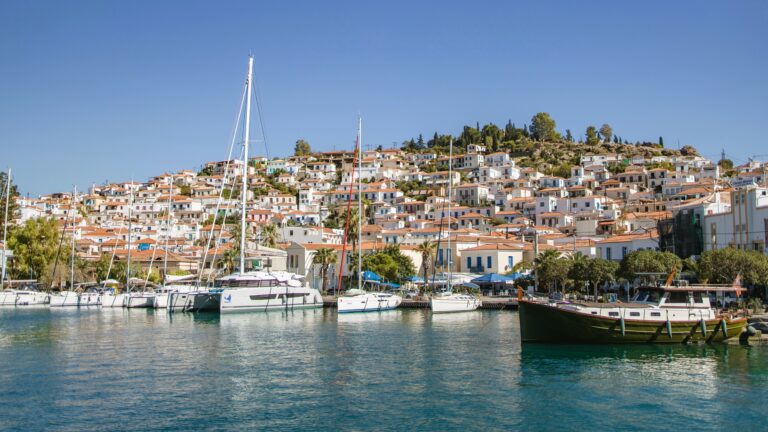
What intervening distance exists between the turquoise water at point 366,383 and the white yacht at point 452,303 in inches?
530

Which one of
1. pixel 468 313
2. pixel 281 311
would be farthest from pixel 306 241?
pixel 468 313

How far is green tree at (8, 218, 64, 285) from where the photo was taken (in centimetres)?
8450

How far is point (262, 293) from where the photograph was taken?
60.0 m

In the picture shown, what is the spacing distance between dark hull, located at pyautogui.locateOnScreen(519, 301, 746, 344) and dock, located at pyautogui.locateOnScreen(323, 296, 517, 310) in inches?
1004

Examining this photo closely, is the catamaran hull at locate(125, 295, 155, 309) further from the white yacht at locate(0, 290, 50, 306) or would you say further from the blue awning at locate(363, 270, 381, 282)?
the blue awning at locate(363, 270, 381, 282)

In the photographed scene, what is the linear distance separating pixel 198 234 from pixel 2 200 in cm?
4013

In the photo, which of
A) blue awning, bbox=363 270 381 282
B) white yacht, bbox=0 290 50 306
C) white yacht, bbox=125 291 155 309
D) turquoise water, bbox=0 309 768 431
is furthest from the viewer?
white yacht, bbox=0 290 50 306

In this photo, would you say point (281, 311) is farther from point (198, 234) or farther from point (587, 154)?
point (587, 154)

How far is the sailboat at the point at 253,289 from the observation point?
192ft

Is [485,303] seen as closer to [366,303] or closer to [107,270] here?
[366,303]

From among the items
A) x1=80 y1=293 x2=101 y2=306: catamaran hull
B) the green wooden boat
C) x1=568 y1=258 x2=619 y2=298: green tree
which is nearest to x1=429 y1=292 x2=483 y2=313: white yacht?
x1=568 y1=258 x2=619 y2=298: green tree

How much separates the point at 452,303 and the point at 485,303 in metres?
5.85

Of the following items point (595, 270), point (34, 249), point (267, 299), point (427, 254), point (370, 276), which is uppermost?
point (34, 249)

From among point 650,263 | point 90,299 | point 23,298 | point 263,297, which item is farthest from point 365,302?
point 23,298
